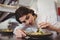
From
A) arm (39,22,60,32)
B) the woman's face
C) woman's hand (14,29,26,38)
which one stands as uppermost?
the woman's face

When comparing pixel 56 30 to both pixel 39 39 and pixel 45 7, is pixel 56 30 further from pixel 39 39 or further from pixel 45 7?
pixel 45 7

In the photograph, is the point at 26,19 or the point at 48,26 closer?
the point at 48,26

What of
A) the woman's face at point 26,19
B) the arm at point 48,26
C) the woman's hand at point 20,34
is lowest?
the woman's hand at point 20,34

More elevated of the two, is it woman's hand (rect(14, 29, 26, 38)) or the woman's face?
the woman's face

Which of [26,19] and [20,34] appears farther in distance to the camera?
[26,19]

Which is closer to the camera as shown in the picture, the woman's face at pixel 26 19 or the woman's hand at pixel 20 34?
the woman's hand at pixel 20 34

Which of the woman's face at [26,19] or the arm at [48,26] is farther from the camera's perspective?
the woman's face at [26,19]

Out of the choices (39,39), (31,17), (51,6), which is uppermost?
(51,6)

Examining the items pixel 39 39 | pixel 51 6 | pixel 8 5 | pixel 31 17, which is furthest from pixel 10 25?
pixel 39 39

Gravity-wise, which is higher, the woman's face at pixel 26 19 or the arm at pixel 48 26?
the woman's face at pixel 26 19

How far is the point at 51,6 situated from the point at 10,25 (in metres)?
0.44

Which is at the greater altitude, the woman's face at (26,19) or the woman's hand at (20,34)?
the woman's face at (26,19)

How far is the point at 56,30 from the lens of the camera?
1009 mm

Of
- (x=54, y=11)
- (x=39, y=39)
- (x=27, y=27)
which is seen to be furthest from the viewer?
(x=54, y=11)
